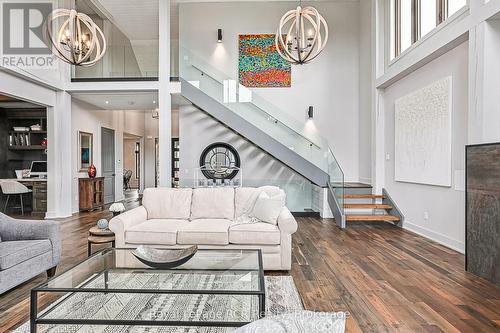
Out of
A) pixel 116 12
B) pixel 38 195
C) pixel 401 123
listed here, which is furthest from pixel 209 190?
pixel 116 12

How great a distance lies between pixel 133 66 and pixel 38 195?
13.4ft

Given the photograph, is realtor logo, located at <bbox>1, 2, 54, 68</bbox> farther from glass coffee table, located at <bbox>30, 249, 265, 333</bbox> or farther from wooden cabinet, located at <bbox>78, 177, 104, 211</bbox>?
glass coffee table, located at <bbox>30, 249, 265, 333</bbox>

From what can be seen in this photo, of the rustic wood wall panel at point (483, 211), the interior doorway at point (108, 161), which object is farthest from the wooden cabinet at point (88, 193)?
the rustic wood wall panel at point (483, 211)

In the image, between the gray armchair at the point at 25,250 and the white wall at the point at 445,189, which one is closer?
the gray armchair at the point at 25,250

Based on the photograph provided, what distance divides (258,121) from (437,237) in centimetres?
427

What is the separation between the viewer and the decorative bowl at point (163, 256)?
2550 mm

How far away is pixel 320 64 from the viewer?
8.46m

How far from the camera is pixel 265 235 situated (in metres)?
3.61

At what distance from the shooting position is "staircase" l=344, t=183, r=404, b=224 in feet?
20.7

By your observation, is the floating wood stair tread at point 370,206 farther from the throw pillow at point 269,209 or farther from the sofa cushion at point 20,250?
the sofa cushion at point 20,250

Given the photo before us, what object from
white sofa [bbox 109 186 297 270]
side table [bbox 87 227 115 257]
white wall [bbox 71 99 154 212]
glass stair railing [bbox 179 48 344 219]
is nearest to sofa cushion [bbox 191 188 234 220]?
white sofa [bbox 109 186 297 270]

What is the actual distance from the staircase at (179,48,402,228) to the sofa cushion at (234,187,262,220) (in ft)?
9.08

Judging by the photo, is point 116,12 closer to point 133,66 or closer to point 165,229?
point 133,66

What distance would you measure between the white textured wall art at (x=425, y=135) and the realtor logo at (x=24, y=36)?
7.30 metres
